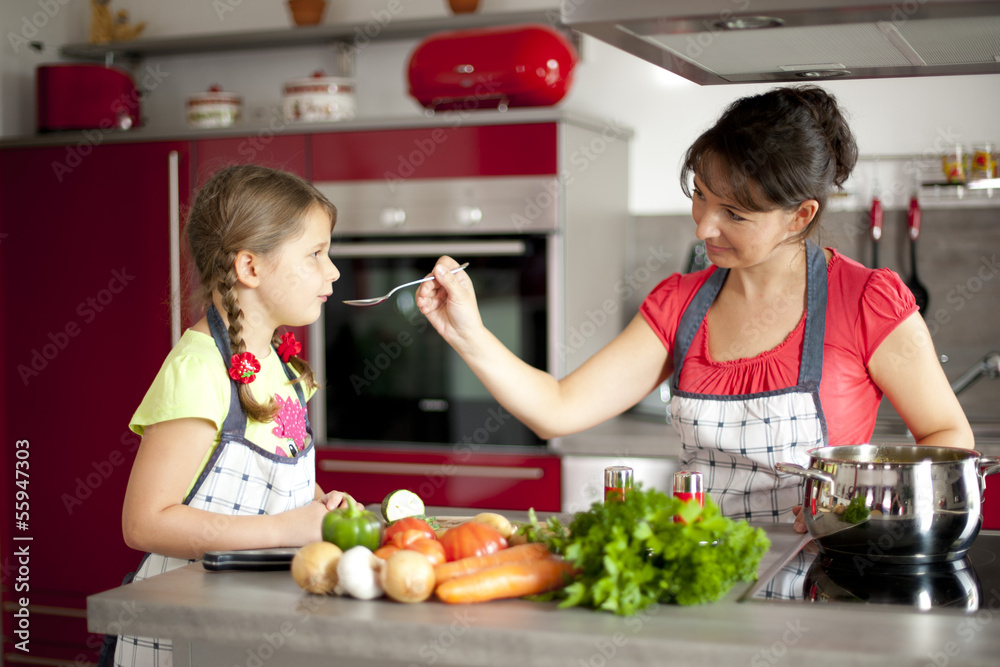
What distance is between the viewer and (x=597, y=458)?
255cm

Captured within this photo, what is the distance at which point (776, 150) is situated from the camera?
59.3 inches

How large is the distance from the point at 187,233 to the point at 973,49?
1.17 meters

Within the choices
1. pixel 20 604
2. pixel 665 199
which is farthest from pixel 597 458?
pixel 20 604

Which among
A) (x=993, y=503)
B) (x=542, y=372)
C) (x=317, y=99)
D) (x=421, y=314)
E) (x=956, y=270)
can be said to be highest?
(x=317, y=99)

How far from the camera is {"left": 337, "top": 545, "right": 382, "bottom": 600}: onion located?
102cm

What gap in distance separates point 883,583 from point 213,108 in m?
2.48

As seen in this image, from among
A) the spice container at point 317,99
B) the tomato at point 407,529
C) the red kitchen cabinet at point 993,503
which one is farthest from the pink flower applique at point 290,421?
the red kitchen cabinet at point 993,503

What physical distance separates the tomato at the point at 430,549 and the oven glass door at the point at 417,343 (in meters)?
1.59

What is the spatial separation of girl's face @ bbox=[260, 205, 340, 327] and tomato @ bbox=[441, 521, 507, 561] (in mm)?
502

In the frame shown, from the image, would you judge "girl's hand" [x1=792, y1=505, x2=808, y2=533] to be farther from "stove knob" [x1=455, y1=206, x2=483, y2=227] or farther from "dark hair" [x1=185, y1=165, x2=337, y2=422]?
"stove knob" [x1=455, y1=206, x2=483, y2=227]

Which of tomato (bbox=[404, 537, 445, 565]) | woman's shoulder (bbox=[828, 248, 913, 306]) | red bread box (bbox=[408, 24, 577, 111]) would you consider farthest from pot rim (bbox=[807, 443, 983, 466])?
red bread box (bbox=[408, 24, 577, 111])

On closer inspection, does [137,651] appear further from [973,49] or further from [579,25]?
[973,49]

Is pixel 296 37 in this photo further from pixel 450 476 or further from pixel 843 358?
pixel 843 358

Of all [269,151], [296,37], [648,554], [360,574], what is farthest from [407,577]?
[296,37]
